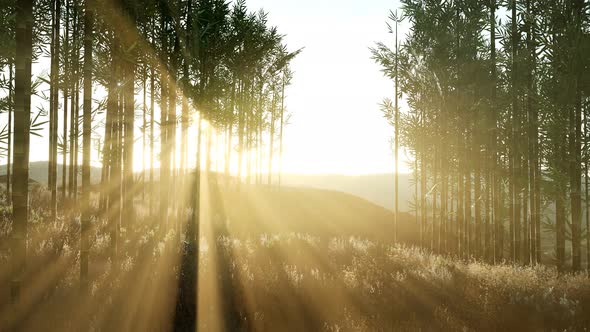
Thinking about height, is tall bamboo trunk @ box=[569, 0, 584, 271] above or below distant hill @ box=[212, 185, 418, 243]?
above

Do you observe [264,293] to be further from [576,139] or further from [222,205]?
[222,205]

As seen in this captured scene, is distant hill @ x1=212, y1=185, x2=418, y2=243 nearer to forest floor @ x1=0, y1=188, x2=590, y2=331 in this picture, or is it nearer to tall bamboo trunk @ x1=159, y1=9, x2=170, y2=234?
tall bamboo trunk @ x1=159, y1=9, x2=170, y2=234

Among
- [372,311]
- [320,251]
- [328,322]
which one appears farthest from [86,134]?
[320,251]

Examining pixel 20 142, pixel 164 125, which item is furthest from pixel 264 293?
pixel 164 125

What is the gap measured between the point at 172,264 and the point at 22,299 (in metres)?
2.66

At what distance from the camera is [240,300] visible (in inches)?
245

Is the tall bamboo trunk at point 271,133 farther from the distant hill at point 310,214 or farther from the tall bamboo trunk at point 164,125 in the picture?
the tall bamboo trunk at point 164,125

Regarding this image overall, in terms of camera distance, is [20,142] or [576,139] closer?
[20,142]

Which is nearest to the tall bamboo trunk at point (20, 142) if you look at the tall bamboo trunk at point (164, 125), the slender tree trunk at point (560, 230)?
the tall bamboo trunk at point (164, 125)

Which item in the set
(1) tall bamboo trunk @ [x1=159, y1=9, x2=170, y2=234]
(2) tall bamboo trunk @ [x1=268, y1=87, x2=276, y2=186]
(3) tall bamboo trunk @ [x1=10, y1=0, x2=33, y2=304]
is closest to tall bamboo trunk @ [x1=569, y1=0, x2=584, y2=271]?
(1) tall bamboo trunk @ [x1=159, y1=9, x2=170, y2=234]

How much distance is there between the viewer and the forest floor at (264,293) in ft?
17.7

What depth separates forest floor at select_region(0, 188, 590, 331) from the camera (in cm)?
539

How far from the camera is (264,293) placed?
6.52 m

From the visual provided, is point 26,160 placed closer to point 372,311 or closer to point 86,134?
point 86,134
